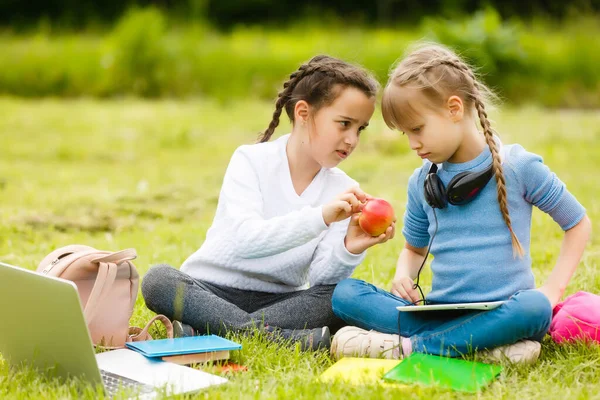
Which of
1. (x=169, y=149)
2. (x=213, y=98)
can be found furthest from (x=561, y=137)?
(x=213, y=98)

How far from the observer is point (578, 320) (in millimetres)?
2561

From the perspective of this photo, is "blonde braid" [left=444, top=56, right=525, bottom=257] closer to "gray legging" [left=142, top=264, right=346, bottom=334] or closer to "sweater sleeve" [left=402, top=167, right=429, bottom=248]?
"sweater sleeve" [left=402, top=167, right=429, bottom=248]

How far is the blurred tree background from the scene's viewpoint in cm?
1048

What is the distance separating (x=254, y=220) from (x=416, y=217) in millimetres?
561

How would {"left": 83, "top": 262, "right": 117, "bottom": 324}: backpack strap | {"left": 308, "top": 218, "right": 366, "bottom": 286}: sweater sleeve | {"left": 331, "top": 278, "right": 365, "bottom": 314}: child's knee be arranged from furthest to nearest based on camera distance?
1. {"left": 308, "top": 218, "right": 366, "bottom": 286}: sweater sleeve
2. {"left": 331, "top": 278, "right": 365, "bottom": 314}: child's knee
3. {"left": 83, "top": 262, "right": 117, "bottom": 324}: backpack strap

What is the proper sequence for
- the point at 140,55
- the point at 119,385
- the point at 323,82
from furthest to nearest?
the point at 140,55, the point at 323,82, the point at 119,385

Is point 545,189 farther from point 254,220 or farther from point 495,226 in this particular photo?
point 254,220

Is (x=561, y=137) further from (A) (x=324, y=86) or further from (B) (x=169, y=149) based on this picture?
(A) (x=324, y=86)

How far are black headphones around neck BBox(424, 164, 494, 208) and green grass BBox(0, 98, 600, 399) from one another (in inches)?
21.3

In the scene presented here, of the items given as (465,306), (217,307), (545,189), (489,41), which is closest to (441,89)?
(545,189)

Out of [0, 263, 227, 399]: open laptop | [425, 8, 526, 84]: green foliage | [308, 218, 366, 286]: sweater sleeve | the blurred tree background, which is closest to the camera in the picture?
[0, 263, 227, 399]: open laptop

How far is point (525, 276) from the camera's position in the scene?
255 cm

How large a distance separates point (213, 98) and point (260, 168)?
8.01 metres

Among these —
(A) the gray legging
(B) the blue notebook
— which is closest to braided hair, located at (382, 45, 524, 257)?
(A) the gray legging
